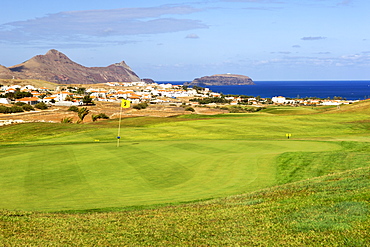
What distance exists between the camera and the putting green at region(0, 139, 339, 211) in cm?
1579

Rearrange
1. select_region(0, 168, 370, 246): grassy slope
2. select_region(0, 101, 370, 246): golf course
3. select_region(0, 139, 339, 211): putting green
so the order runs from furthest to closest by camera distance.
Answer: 1. select_region(0, 139, 339, 211): putting green
2. select_region(0, 101, 370, 246): golf course
3. select_region(0, 168, 370, 246): grassy slope

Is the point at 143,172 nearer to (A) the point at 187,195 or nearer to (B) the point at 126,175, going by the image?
(B) the point at 126,175

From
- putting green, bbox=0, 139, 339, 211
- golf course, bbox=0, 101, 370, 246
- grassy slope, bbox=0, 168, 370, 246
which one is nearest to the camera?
grassy slope, bbox=0, 168, 370, 246

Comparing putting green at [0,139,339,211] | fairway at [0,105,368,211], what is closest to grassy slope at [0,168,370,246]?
fairway at [0,105,368,211]

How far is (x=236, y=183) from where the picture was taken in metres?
18.6

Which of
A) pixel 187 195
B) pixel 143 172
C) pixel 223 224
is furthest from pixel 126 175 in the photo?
pixel 223 224

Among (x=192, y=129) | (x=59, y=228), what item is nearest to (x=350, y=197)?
(x=59, y=228)

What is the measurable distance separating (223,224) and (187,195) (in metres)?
5.71

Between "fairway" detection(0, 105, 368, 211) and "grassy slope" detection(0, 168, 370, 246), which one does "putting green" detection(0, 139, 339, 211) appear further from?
"grassy slope" detection(0, 168, 370, 246)

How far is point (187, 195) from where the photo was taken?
1653 cm

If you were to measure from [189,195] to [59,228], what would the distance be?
264 inches

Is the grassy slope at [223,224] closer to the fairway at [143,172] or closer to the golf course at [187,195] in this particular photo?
the golf course at [187,195]

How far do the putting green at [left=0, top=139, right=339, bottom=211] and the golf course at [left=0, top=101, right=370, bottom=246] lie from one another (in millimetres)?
48

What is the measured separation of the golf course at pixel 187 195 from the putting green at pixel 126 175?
48mm
